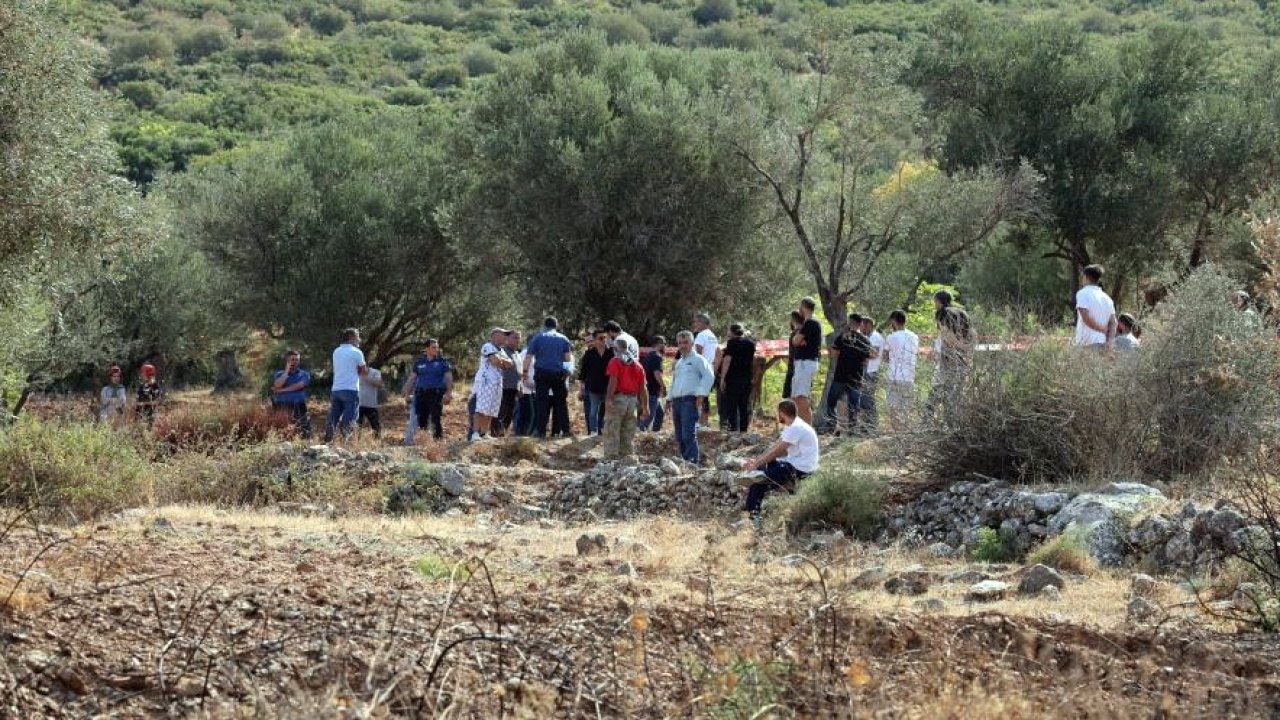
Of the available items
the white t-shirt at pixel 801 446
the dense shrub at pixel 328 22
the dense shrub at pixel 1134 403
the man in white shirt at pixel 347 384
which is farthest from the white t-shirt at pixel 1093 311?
the dense shrub at pixel 328 22

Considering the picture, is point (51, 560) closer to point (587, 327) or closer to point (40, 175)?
point (40, 175)

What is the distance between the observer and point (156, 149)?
53.1 meters

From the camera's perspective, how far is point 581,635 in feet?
25.4

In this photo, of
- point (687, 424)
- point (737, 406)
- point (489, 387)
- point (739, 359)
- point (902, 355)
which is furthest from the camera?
point (489, 387)

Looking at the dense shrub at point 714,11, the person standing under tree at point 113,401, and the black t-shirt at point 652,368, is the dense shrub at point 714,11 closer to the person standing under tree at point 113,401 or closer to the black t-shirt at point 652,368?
the person standing under tree at point 113,401

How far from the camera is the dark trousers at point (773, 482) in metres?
14.0

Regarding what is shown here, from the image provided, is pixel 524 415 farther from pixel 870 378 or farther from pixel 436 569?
pixel 436 569

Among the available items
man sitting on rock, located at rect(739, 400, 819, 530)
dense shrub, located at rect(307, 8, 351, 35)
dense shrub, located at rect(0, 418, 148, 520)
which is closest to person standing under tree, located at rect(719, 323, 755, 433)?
man sitting on rock, located at rect(739, 400, 819, 530)

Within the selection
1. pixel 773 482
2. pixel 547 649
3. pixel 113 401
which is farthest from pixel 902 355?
pixel 113 401

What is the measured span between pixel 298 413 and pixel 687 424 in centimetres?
515

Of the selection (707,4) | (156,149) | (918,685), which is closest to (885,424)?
(918,685)

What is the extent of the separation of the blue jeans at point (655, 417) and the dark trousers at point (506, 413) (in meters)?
1.59

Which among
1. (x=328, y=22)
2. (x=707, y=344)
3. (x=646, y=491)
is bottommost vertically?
(x=646, y=491)

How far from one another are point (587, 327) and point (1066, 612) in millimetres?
18642
